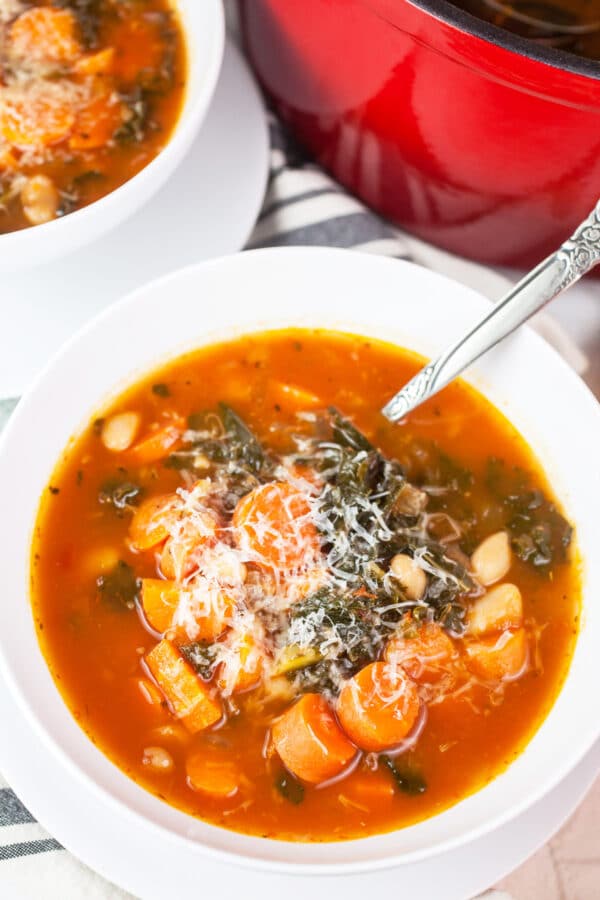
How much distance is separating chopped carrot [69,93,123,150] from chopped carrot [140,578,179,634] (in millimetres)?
1477

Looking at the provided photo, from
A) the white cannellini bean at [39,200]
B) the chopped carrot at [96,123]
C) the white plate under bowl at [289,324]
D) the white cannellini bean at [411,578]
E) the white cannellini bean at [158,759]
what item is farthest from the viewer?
the chopped carrot at [96,123]

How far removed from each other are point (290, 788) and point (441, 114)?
1762mm

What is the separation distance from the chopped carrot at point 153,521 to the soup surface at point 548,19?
5.38ft

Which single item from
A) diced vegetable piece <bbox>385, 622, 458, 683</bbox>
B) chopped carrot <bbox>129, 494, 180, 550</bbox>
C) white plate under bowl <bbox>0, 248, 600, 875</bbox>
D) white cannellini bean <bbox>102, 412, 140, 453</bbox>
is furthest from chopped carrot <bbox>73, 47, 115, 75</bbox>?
diced vegetable piece <bbox>385, 622, 458, 683</bbox>

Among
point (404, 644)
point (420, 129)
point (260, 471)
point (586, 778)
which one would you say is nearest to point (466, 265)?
point (420, 129)

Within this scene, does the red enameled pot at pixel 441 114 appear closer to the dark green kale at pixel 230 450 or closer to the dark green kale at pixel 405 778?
the dark green kale at pixel 230 450

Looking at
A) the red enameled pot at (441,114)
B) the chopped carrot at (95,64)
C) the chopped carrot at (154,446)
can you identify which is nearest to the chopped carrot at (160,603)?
the chopped carrot at (154,446)

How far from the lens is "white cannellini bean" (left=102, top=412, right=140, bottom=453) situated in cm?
301

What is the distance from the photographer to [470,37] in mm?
2607

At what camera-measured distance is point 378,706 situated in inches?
104

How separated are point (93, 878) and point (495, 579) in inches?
48.9

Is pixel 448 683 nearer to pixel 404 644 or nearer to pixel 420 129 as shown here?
pixel 404 644

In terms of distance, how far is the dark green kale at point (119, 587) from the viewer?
9.25ft

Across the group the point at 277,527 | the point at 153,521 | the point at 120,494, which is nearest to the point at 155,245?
the point at 120,494
